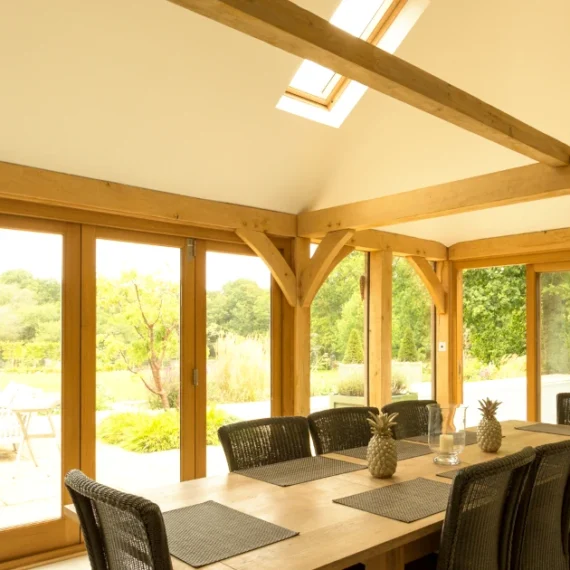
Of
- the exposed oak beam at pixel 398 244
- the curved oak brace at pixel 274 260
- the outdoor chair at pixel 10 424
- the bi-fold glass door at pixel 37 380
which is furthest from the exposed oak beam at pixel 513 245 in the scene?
the outdoor chair at pixel 10 424

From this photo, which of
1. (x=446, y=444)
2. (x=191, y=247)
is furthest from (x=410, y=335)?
(x=446, y=444)

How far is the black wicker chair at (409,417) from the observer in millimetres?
3661

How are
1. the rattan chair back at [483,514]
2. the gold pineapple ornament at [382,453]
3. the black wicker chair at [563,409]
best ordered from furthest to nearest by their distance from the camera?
the black wicker chair at [563,409], the gold pineapple ornament at [382,453], the rattan chair back at [483,514]

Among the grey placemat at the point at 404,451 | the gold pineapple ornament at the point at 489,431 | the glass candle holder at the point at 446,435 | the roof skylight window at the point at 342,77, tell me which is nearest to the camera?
the glass candle holder at the point at 446,435

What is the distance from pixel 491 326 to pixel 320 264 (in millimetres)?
4675

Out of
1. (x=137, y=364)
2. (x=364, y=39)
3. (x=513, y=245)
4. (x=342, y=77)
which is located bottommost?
(x=137, y=364)

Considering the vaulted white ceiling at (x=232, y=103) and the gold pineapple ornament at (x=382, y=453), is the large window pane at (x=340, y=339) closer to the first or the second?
the vaulted white ceiling at (x=232, y=103)

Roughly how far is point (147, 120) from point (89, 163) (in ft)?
1.42

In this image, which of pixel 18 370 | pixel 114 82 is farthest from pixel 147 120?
pixel 18 370

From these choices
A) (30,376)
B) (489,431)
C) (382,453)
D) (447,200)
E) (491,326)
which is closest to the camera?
(382,453)

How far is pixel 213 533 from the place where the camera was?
1.90m

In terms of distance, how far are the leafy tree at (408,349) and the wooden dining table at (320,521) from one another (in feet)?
12.0

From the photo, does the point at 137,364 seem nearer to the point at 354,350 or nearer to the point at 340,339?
the point at 340,339

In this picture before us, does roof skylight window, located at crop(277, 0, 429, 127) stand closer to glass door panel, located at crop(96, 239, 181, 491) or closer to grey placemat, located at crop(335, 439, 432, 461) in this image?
glass door panel, located at crop(96, 239, 181, 491)
